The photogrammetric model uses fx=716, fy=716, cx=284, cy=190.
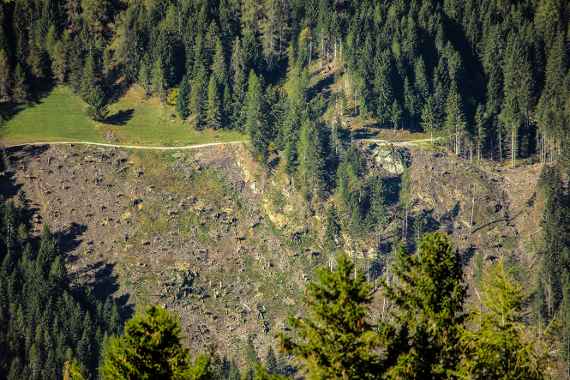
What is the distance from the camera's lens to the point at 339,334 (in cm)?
2430

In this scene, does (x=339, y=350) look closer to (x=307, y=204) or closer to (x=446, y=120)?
(x=307, y=204)

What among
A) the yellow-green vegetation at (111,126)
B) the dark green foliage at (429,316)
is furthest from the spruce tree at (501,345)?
the yellow-green vegetation at (111,126)

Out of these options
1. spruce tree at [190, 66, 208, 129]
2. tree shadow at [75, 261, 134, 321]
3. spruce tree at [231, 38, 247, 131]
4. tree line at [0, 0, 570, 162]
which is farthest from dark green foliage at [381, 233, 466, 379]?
spruce tree at [190, 66, 208, 129]

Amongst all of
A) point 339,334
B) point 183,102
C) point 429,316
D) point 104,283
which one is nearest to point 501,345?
point 429,316

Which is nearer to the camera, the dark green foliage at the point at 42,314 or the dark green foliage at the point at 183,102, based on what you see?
→ the dark green foliage at the point at 42,314

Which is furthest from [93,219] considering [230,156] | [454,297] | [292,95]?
[454,297]

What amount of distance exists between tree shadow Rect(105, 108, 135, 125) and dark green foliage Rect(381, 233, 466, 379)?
131022 mm

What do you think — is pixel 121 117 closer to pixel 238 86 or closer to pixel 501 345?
pixel 238 86

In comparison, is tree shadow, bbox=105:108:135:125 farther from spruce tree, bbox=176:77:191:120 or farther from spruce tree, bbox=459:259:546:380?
spruce tree, bbox=459:259:546:380

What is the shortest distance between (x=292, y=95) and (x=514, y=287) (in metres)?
126

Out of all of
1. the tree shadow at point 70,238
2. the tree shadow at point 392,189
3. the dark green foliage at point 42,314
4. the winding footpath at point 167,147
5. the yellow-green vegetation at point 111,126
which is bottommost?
the dark green foliage at point 42,314

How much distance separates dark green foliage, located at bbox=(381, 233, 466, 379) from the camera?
26.3m

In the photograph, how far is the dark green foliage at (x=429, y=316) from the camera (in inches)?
1037

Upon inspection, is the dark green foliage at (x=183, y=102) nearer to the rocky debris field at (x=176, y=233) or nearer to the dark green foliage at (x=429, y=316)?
the rocky debris field at (x=176, y=233)
